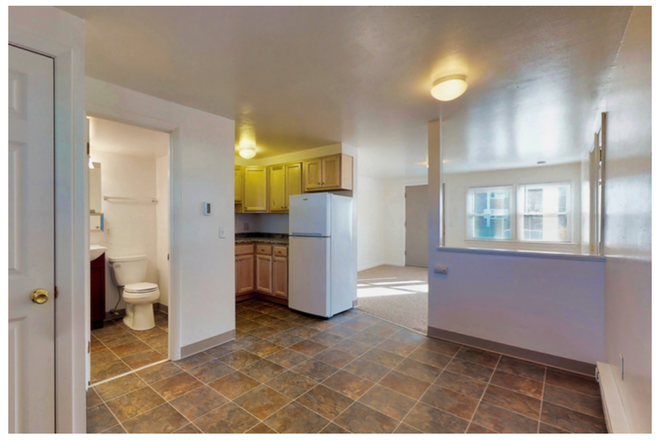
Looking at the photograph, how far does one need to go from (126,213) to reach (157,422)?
117 inches

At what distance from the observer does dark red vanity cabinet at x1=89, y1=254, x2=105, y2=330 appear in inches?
130

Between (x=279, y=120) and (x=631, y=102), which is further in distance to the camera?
(x=279, y=120)

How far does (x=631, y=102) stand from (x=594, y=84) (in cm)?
105

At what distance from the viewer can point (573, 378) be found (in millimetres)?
2279

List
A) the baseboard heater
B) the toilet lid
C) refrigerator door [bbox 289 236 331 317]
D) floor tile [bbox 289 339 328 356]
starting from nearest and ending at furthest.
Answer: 1. the baseboard heater
2. floor tile [bbox 289 339 328 356]
3. the toilet lid
4. refrigerator door [bbox 289 236 331 317]

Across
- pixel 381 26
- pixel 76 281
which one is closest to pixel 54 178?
pixel 76 281

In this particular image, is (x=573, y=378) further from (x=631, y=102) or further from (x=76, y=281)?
(x=76, y=281)

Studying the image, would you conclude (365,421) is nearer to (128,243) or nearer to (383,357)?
(383,357)

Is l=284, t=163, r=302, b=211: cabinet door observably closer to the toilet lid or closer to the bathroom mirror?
the toilet lid

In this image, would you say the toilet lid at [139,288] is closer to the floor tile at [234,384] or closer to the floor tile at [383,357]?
the floor tile at [234,384]

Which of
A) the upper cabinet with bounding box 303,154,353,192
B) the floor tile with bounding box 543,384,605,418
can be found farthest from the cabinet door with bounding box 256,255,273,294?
the floor tile with bounding box 543,384,605,418

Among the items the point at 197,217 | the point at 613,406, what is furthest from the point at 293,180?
the point at 613,406

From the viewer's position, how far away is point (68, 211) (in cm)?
143
